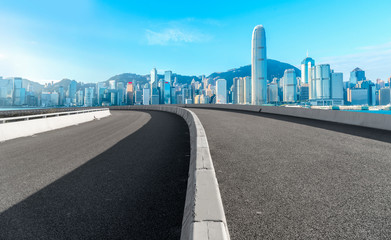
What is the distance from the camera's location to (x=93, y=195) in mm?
3678

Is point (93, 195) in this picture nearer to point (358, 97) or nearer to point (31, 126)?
point (31, 126)

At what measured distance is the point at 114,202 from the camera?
3.40 metres

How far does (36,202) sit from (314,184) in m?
4.74

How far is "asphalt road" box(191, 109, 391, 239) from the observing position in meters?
2.53

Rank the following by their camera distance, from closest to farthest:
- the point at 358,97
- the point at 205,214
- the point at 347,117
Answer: the point at 205,214
the point at 347,117
the point at 358,97

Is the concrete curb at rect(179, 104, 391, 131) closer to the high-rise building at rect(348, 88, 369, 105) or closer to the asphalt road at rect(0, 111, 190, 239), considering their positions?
the asphalt road at rect(0, 111, 190, 239)

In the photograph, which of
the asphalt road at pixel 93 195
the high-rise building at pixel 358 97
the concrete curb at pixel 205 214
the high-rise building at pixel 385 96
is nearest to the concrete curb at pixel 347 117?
the asphalt road at pixel 93 195

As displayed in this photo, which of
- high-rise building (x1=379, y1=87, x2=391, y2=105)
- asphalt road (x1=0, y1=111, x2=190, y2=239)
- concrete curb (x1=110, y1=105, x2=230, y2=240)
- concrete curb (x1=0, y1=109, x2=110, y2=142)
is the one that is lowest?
asphalt road (x1=0, y1=111, x2=190, y2=239)

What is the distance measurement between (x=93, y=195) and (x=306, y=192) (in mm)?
3585

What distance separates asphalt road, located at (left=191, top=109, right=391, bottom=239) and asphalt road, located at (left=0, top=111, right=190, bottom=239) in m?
0.92

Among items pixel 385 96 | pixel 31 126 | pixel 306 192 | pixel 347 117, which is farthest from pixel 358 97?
pixel 31 126

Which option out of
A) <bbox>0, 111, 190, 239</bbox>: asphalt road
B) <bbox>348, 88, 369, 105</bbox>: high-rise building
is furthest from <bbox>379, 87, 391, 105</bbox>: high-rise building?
<bbox>0, 111, 190, 239</bbox>: asphalt road

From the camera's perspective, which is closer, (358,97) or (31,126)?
(31,126)

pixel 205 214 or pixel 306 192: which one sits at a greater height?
pixel 205 214
